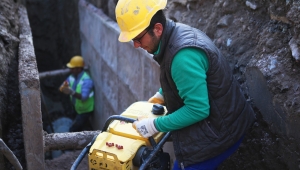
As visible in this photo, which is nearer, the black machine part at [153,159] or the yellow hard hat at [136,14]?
the yellow hard hat at [136,14]

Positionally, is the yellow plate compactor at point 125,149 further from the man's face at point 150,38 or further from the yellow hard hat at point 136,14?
the yellow hard hat at point 136,14

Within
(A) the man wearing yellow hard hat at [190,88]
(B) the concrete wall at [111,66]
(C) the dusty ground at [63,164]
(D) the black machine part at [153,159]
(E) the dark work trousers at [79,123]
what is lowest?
(E) the dark work trousers at [79,123]

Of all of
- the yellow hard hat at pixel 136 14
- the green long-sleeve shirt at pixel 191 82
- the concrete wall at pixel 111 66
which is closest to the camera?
the green long-sleeve shirt at pixel 191 82

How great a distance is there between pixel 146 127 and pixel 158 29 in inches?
27.1

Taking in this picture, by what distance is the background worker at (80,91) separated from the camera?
804 cm

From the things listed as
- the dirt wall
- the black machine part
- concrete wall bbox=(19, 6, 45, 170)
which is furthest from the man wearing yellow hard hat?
the dirt wall

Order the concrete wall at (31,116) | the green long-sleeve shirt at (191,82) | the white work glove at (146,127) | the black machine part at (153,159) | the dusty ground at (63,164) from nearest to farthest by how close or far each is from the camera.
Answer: the green long-sleeve shirt at (191,82) → the white work glove at (146,127) → the black machine part at (153,159) → the concrete wall at (31,116) → the dusty ground at (63,164)

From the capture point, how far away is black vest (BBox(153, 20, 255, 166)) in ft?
7.88

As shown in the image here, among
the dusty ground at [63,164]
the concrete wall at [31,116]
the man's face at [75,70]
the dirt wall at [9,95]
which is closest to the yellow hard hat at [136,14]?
the concrete wall at [31,116]

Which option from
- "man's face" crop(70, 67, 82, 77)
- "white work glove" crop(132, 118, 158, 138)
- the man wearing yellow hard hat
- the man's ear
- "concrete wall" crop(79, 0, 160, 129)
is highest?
the man's ear

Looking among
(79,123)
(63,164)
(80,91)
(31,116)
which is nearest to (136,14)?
(31,116)

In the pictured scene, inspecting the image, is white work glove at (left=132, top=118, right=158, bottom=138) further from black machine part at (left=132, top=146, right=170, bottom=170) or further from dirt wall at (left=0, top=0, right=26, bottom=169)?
dirt wall at (left=0, top=0, right=26, bottom=169)

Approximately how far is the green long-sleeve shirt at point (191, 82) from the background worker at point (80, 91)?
5685 mm

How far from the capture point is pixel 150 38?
8.09 feet
